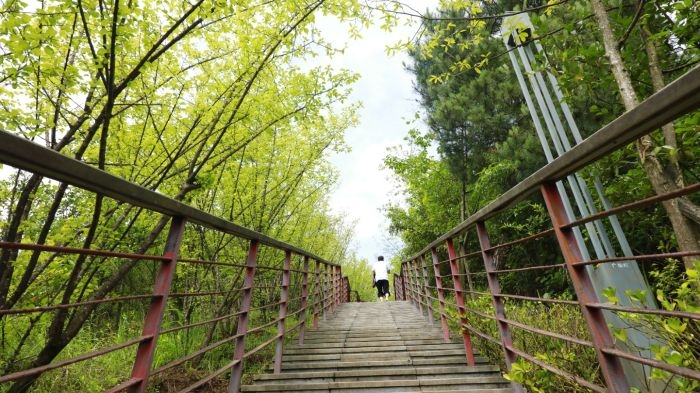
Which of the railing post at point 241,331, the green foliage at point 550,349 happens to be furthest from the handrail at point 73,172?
the green foliage at point 550,349

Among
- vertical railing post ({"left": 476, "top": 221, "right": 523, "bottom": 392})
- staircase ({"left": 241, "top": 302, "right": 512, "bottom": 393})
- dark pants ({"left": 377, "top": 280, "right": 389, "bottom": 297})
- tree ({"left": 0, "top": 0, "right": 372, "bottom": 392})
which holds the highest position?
tree ({"left": 0, "top": 0, "right": 372, "bottom": 392})

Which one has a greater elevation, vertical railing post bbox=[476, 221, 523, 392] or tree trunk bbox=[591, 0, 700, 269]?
tree trunk bbox=[591, 0, 700, 269]

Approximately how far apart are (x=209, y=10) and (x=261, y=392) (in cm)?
292

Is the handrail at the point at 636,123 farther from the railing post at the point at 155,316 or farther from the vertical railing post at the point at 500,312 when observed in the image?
the railing post at the point at 155,316

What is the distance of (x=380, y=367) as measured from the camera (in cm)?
309

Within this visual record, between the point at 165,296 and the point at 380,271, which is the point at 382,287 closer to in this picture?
the point at 380,271

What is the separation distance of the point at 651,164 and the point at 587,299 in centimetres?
213

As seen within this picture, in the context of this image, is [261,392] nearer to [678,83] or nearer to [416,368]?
[416,368]

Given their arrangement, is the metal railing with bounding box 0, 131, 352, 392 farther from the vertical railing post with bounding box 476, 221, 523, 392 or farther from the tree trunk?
the tree trunk

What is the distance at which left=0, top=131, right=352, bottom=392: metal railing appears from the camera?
3.16 ft

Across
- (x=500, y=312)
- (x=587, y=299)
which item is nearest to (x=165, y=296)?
(x=587, y=299)

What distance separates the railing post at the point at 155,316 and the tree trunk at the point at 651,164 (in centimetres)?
330

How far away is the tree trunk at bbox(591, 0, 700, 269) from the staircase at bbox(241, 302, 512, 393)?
1.88m

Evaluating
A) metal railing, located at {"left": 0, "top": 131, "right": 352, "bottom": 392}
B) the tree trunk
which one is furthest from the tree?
the tree trunk
